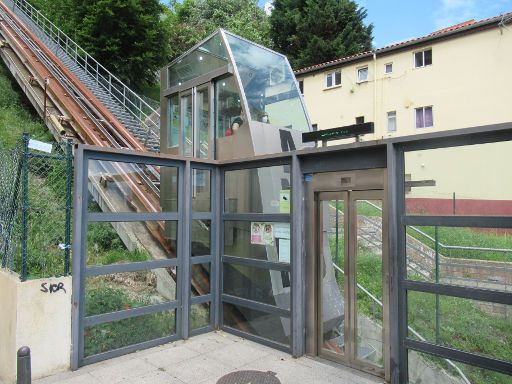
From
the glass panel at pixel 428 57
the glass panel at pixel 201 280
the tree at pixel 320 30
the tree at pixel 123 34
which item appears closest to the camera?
the glass panel at pixel 201 280

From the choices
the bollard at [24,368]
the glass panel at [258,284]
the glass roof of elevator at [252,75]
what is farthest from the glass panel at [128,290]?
the glass roof of elevator at [252,75]

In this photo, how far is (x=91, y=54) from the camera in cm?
2031

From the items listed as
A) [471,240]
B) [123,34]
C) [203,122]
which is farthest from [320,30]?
[471,240]

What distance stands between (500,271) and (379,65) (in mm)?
17628

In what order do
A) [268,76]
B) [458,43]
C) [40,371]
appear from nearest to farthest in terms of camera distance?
[40,371]
[268,76]
[458,43]

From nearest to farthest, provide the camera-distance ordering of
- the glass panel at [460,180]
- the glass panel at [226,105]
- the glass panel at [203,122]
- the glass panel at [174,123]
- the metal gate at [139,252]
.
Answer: the glass panel at [460,180], the metal gate at [139,252], the glass panel at [226,105], the glass panel at [203,122], the glass panel at [174,123]

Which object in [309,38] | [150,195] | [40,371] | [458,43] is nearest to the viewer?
[40,371]

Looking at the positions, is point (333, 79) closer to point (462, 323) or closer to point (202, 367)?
point (462, 323)

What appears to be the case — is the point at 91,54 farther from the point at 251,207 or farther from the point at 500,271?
the point at 500,271

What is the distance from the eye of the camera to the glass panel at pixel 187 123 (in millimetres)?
7324

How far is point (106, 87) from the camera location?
18109mm

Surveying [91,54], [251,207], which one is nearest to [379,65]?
[91,54]

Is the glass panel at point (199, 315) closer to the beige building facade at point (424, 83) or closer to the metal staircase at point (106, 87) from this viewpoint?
the metal staircase at point (106, 87)

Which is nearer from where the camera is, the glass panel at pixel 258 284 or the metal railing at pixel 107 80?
the glass panel at pixel 258 284
